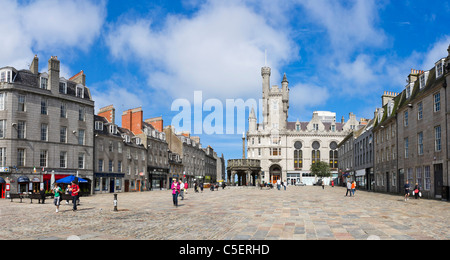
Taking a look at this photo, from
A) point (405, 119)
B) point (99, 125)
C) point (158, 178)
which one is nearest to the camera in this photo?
point (405, 119)

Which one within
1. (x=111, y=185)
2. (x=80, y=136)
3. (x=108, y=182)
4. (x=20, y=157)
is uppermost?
(x=80, y=136)

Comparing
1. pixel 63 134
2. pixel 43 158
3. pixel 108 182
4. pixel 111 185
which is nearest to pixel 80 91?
pixel 63 134

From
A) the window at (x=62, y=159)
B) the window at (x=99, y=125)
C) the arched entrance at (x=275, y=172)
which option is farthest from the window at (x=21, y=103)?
the arched entrance at (x=275, y=172)

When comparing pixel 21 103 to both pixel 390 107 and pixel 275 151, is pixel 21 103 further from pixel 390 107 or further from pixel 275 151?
pixel 275 151

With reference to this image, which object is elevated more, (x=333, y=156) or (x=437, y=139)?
(x=437, y=139)

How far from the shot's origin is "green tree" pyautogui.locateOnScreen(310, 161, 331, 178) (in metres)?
96.4

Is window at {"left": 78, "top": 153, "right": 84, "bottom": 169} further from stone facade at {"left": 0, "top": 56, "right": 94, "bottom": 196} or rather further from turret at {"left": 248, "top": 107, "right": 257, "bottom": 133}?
turret at {"left": 248, "top": 107, "right": 257, "bottom": 133}

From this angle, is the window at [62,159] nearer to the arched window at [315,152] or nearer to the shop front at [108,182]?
the shop front at [108,182]

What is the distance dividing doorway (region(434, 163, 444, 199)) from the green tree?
66.3m

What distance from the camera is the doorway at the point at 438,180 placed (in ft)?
97.1

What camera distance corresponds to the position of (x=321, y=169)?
96.3 m

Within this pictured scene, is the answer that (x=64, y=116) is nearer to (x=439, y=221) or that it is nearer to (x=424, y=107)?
(x=424, y=107)

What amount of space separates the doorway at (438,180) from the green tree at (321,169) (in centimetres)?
6632

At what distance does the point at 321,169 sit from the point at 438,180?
66.9m
